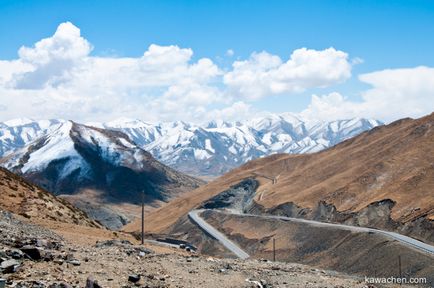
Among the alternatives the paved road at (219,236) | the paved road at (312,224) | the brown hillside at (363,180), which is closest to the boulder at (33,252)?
the paved road at (312,224)

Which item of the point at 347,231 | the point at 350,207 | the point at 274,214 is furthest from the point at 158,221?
the point at 347,231

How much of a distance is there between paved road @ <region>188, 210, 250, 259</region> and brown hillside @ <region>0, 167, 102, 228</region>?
124 ft

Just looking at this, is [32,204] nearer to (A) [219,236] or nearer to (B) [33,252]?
(B) [33,252]

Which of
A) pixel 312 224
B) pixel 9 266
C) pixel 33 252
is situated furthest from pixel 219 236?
pixel 9 266

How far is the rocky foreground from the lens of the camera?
22.0 metres

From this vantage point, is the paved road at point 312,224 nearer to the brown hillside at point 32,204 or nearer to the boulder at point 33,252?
the brown hillside at point 32,204

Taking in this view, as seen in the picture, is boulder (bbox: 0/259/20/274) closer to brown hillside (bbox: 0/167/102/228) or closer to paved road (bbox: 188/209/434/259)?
brown hillside (bbox: 0/167/102/228)

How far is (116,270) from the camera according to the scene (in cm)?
2617

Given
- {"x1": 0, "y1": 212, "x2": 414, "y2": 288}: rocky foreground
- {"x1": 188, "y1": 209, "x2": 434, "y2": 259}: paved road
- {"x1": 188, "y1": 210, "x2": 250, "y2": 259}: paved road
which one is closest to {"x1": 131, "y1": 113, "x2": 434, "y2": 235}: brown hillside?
{"x1": 188, "y1": 209, "x2": 434, "y2": 259}: paved road

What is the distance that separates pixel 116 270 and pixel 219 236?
88.8 meters

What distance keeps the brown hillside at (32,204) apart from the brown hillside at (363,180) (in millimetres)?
51725

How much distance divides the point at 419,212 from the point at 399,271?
92.6ft

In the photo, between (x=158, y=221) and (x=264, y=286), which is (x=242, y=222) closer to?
(x=158, y=221)

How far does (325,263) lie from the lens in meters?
79.6
